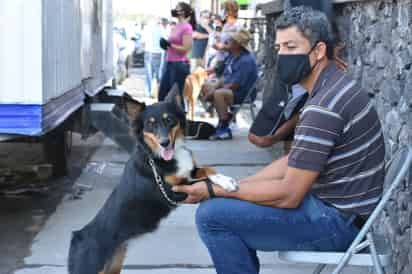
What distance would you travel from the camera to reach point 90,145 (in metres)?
10.3

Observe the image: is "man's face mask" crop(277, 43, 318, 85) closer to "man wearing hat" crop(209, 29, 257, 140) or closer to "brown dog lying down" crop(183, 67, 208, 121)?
"man wearing hat" crop(209, 29, 257, 140)

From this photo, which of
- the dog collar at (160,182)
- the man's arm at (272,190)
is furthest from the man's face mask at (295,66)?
the dog collar at (160,182)

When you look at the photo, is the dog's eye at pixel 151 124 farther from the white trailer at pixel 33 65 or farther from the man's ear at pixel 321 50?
the white trailer at pixel 33 65

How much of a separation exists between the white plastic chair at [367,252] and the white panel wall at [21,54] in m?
2.54

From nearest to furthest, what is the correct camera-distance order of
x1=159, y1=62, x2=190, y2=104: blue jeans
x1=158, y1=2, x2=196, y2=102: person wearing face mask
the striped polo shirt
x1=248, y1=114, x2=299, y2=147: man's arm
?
the striped polo shirt, x1=248, y1=114, x2=299, y2=147: man's arm, x1=158, y1=2, x2=196, y2=102: person wearing face mask, x1=159, y1=62, x2=190, y2=104: blue jeans

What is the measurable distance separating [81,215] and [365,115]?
3.92 metres

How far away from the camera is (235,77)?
10.4 metres

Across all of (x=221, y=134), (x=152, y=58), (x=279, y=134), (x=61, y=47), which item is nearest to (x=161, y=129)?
(x=279, y=134)

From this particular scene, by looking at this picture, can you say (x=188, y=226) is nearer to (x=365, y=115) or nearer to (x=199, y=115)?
(x=365, y=115)

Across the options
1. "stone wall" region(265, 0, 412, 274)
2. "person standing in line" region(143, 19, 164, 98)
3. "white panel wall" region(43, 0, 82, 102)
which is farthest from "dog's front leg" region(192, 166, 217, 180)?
"person standing in line" region(143, 19, 164, 98)

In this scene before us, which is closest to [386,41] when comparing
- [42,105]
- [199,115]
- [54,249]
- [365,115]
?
[365,115]

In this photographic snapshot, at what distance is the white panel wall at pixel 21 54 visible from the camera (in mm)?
5180

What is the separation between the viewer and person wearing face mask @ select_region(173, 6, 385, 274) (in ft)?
10.3

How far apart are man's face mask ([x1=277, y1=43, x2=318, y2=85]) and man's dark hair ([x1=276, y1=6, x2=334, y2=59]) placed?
5cm
